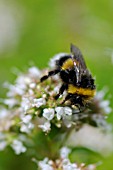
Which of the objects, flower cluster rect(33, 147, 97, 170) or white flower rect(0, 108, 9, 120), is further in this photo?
white flower rect(0, 108, 9, 120)

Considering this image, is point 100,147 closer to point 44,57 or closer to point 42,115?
point 42,115

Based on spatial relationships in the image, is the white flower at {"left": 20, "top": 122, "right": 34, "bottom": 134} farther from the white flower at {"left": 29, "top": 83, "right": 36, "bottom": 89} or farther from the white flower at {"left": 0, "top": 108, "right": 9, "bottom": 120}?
the white flower at {"left": 0, "top": 108, "right": 9, "bottom": 120}

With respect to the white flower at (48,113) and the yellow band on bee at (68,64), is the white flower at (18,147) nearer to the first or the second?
the white flower at (48,113)

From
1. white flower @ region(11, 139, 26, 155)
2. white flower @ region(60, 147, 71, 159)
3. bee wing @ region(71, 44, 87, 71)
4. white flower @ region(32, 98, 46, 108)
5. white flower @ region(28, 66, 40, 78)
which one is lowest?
white flower @ region(60, 147, 71, 159)

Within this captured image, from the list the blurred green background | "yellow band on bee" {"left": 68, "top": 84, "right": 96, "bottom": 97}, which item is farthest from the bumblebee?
the blurred green background

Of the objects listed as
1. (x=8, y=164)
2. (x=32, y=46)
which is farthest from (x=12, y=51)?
(x=8, y=164)

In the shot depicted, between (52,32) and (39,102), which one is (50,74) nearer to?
(39,102)

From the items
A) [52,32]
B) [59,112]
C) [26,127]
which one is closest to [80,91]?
[59,112]
